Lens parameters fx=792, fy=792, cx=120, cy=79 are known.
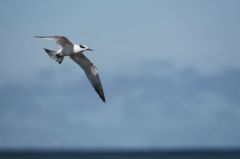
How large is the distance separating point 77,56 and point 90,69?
1.62 ft

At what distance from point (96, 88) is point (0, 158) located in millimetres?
52514

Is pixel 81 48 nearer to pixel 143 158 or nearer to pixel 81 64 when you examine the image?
pixel 81 64

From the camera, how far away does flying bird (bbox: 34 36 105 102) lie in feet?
62.0

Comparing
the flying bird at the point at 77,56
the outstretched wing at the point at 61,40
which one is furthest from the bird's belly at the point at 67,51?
the outstretched wing at the point at 61,40

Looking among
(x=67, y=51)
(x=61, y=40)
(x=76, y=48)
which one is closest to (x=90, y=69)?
(x=76, y=48)

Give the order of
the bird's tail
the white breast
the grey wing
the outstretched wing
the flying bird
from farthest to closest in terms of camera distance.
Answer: the grey wing → the white breast → the bird's tail → the flying bird → the outstretched wing

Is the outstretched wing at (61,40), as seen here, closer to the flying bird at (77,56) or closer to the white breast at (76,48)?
the flying bird at (77,56)

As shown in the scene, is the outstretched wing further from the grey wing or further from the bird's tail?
the grey wing

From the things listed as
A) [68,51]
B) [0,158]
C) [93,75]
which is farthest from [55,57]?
[0,158]

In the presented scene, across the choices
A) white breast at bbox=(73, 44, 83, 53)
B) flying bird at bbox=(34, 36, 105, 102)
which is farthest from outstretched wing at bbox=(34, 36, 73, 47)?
white breast at bbox=(73, 44, 83, 53)

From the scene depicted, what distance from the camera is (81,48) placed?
19.2 meters

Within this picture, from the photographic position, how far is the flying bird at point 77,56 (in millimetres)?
18891

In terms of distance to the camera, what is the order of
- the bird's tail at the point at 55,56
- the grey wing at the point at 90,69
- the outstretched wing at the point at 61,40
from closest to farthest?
the outstretched wing at the point at 61,40 → the bird's tail at the point at 55,56 → the grey wing at the point at 90,69

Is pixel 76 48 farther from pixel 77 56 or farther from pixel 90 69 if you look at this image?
pixel 90 69
